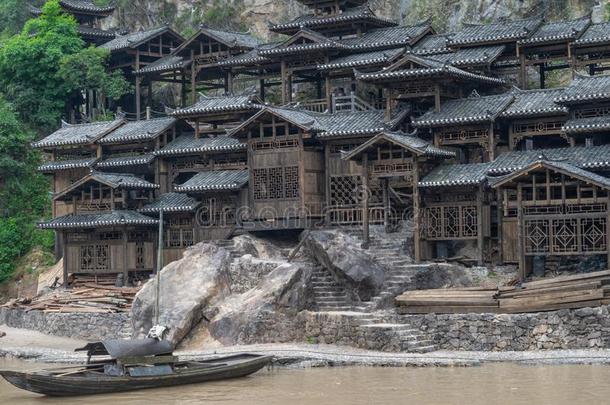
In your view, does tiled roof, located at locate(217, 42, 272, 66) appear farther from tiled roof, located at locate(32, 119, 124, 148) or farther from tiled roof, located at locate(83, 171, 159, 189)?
tiled roof, located at locate(83, 171, 159, 189)

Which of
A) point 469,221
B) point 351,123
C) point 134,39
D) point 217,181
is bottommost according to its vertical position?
point 469,221

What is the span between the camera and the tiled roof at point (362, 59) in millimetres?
56125

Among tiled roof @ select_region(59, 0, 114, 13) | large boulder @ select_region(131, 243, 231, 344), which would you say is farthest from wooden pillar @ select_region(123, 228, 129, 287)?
tiled roof @ select_region(59, 0, 114, 13)

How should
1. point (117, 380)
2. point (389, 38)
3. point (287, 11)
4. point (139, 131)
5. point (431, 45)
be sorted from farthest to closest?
1. point (287, 11)
2. point (389, 38)
3. point (139, 131)
4. point (431, 45)
5. point (117, 380)

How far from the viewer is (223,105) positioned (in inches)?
2169

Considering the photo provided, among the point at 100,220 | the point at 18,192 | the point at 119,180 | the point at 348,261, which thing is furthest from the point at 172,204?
the point at 18,192

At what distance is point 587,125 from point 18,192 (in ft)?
100

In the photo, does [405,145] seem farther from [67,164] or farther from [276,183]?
[67,164]

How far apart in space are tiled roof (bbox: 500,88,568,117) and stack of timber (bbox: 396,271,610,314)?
26.8 feet

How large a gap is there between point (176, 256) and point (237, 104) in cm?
697

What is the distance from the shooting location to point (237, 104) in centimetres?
5456

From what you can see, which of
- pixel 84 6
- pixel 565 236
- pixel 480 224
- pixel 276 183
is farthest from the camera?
pixel 84 6

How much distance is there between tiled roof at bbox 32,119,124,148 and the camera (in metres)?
59.3

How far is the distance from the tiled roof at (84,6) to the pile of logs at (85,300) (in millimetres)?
21927
